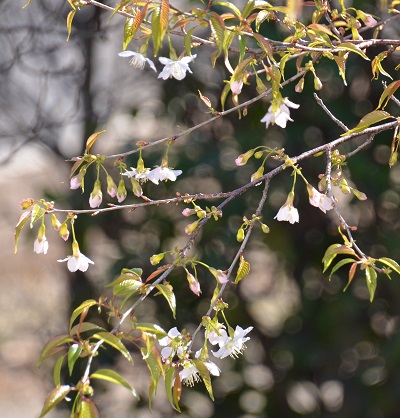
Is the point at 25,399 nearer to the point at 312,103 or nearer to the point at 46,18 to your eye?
the point at 46,18

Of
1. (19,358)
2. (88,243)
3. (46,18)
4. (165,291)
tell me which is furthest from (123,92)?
(165,291)

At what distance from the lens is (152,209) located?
2.75m

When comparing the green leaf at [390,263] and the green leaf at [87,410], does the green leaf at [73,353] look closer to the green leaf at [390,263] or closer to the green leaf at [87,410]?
the green leaf at [87,410]

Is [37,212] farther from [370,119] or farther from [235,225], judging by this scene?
[235,225]

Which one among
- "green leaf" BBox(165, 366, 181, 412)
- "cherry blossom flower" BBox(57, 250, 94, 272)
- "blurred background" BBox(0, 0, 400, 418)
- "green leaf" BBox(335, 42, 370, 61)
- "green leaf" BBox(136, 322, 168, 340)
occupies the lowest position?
"blurred background" BBox(0, 0, 400, 418)

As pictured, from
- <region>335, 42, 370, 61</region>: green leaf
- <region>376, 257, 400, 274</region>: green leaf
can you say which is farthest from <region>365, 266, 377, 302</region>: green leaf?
<region>335, 42, 370, 61</region>: green leaf

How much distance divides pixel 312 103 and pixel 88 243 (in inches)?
36.7

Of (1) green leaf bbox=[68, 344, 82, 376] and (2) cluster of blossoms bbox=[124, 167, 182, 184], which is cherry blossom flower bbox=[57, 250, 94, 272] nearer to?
(2) cluster of blossoms bbox=[124, 167, 182, 184]

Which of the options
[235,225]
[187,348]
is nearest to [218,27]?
[187,348]

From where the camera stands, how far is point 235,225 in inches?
103

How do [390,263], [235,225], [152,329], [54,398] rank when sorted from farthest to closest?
[235,225] < [390,263] < [152,329] < [54,398]

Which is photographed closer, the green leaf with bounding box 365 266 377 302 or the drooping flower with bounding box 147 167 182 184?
the green leaf with bounding box 365 266 377 302

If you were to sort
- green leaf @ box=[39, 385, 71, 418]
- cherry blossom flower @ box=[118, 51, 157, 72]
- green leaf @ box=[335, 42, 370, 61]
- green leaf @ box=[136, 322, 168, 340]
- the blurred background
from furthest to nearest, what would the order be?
1. the blurred background
2. cherry blossom flower @ box=[118, 51, 157, 72]
3. green leaf @ box=[335, 42, 370, 61]
4. green leaf @ box=[136, 322, 168, 340]
5. green leaf @ box=[39, 385, 71, 418]

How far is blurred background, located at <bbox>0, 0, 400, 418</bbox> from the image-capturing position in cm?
261
